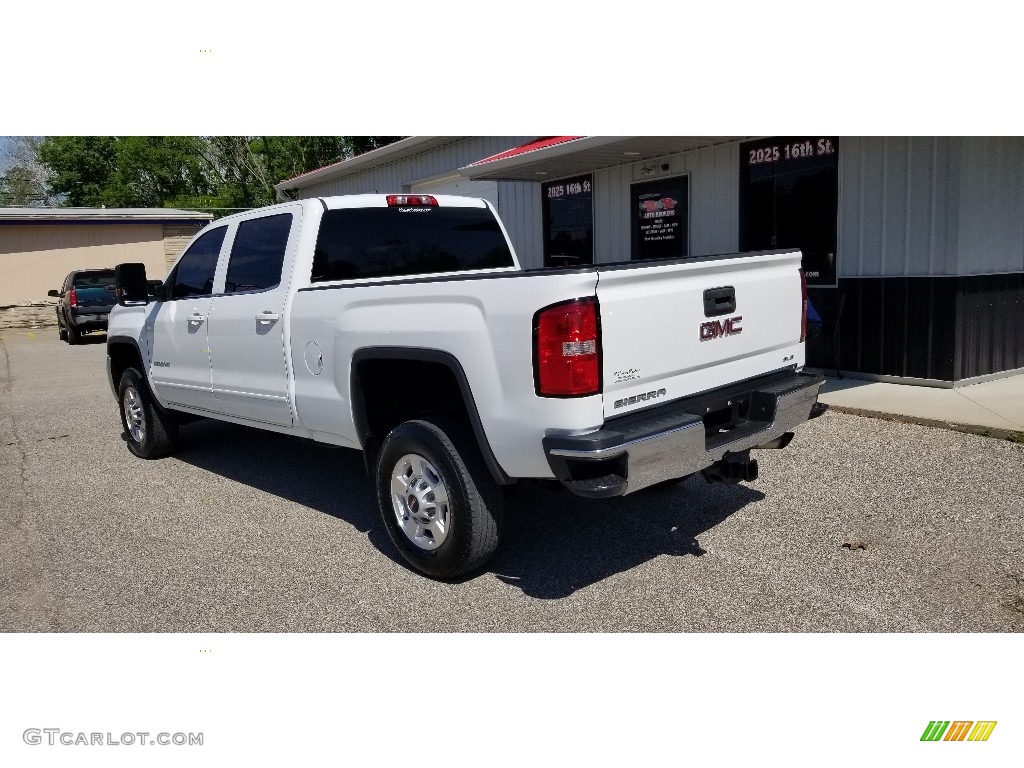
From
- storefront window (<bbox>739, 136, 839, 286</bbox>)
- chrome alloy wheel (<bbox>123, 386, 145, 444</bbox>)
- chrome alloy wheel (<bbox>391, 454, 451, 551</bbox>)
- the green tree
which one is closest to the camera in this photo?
chrome alloy wheel (<bbox>391, 454, 451, 551</bbox>)

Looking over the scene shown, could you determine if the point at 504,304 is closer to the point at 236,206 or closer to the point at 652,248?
the point at 652,248

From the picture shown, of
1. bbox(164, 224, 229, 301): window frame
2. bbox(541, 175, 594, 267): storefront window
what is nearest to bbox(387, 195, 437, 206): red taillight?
bbox(164, 224, 229, 301): window frame

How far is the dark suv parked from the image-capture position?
19141 millimetres

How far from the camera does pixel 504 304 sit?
360cm

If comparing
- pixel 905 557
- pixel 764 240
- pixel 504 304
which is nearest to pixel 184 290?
pixel 504 304

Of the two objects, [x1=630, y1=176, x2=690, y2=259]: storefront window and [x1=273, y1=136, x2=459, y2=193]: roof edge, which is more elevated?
[x1=273, y1=136, x2=459, y2=193]: roof edge

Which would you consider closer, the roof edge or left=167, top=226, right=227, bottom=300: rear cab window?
left=167, top=226, right=227, bottom=300: rear cab window

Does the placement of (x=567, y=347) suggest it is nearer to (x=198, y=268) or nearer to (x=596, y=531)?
(x=596, y=531)

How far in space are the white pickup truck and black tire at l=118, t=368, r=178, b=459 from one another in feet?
3.71

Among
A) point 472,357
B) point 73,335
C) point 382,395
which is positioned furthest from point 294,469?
point 73,335

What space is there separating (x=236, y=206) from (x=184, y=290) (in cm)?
3198

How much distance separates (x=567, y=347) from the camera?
3.47 metres

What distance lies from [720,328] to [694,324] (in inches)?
9.5

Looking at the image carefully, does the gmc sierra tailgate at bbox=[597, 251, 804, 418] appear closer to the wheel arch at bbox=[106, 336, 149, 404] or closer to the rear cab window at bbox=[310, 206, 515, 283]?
the rear cab window at bbox=[310, 206, 515, 283]
